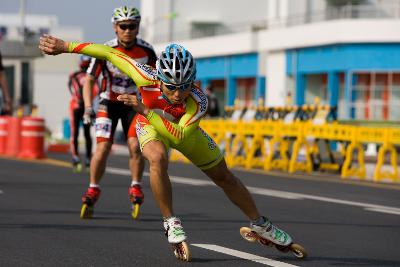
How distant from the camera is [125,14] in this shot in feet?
41.6

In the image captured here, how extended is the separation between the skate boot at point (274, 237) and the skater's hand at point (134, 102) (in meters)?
1.23

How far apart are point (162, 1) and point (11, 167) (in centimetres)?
5065

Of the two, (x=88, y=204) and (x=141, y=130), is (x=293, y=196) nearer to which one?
(x=88, y=204)

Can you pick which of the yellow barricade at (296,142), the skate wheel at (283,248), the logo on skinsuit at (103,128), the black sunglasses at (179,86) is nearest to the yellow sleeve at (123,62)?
the black sunglasses at (179,86)

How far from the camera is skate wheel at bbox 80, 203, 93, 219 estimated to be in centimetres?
1253

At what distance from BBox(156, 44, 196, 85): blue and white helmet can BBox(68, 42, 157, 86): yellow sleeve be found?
529 millimetres

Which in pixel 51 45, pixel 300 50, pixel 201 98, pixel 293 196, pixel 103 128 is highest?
pixel 300 50

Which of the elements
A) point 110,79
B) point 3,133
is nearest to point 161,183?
point 110,79

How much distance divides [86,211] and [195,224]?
3.76 ft

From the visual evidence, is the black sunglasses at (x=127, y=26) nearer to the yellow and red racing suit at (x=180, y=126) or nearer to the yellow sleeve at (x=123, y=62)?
the yellow sleeve at (x=123, y=62)

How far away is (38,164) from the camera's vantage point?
81.5 ft

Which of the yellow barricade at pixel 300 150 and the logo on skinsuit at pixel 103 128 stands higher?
the logo on skinsuit at pixel 103 128

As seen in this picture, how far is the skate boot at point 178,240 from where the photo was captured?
9102 mm

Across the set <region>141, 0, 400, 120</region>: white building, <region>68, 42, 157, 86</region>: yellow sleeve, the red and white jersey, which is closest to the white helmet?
the red and white jersey
